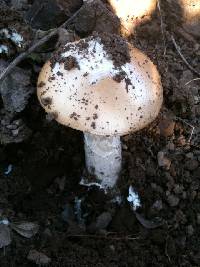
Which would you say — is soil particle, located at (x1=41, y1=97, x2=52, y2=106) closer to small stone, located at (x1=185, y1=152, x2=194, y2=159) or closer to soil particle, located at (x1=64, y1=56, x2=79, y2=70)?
soil particle, located at (x1=64, y1=56, x2=79, y2=70)

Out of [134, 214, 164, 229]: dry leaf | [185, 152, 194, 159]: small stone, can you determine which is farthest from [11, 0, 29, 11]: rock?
[134, 214, 164, 229]: dry leaf

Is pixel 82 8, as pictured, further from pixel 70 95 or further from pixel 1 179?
pixel 1 179

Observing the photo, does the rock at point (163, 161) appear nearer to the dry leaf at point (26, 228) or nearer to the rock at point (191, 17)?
the dry leaf at point (26, 228)

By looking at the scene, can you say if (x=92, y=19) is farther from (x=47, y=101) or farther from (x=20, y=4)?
(x=47, y=101)

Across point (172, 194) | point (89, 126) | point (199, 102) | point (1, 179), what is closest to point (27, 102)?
point (1, 179)

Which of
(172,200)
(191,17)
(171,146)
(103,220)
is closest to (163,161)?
(171,146)
